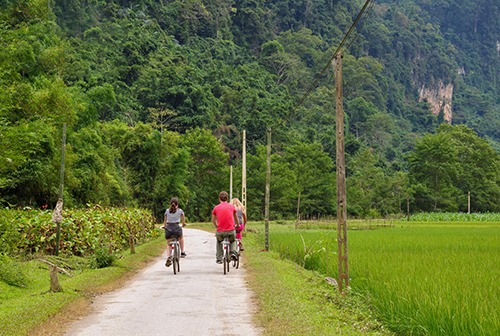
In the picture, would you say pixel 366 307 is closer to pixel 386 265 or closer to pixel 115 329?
pixel 386 265

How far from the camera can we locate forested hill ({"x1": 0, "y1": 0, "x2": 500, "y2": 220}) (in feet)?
67.4

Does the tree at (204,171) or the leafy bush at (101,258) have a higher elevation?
the tree at (204,171)

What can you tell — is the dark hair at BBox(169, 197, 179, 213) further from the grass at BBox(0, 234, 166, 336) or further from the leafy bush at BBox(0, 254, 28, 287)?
the leafy bush at BBox(0, 254, 28, 287)

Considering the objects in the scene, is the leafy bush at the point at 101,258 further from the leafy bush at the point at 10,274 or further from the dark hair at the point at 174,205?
the leafy bush at the point at 10,274

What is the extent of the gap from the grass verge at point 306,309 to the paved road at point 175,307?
11.5 inches

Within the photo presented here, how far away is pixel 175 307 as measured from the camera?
7.99 metres

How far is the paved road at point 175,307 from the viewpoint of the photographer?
6625mm

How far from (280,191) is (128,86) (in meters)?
25.4

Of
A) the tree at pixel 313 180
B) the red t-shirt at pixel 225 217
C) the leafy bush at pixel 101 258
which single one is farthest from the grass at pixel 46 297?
the tree at pixel 313 180

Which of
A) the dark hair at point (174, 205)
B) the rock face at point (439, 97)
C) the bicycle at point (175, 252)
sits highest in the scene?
the rock face at point (439, 97)

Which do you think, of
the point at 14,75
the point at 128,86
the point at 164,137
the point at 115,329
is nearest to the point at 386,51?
the point at 128,86

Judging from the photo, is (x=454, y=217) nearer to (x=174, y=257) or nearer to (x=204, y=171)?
(x=204, y=171)

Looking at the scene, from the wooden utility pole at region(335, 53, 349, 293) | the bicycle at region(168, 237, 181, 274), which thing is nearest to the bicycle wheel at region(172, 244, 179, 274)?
the bicycle at region(168, 237, 181, 274)

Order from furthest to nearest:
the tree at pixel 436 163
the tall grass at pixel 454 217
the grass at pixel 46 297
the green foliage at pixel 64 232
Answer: the tree at pixel 436 163, the tall grass at pixel 454 217, the green foliage at pixel 64 232, the grass at pixel 46 297
